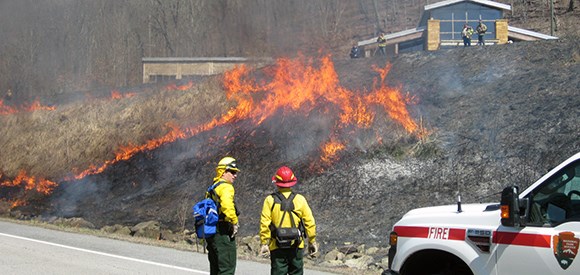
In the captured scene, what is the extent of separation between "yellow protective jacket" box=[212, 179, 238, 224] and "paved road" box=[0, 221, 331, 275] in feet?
9.08

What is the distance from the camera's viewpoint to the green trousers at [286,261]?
7.85 metres

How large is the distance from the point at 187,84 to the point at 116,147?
515 centimetres

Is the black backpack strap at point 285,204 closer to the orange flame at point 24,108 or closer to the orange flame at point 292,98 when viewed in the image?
the orange flame at point 292,98

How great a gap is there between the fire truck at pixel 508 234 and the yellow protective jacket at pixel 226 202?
6.50 ft

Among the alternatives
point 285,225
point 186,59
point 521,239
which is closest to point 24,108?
point 186,59

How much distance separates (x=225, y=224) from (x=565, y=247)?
145 inches

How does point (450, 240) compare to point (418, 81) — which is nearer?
point (450, 240)

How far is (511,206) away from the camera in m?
5.77

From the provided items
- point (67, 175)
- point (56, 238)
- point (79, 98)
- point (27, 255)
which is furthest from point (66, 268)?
point (79, 98)

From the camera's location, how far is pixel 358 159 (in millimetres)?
24375

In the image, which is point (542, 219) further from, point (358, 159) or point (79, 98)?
point (79, 98)

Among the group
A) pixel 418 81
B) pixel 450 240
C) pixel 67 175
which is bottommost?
pixel 67 175

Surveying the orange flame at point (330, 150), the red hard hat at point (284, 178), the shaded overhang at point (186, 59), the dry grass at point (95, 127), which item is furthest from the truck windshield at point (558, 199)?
the shaded overhang at point (186, 59)

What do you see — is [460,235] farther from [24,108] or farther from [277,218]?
[24,108]
